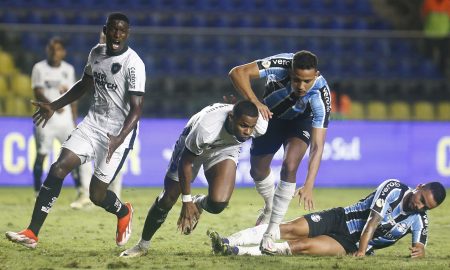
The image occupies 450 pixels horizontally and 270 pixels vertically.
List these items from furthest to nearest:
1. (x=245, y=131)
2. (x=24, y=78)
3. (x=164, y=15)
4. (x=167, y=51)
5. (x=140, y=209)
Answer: (x=164, y=15) < (x=167, y=51) < (x=24, y=78) < (x=140, y=209) < (x=245, y=131)

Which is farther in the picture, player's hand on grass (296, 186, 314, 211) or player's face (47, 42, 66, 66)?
player's face (47, 42, 66, 66)

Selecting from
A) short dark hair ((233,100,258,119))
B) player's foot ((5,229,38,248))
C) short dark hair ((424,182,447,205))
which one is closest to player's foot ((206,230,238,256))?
short dark hair ((233,100,258,119))

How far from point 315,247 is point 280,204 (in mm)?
548

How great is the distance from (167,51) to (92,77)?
987cm

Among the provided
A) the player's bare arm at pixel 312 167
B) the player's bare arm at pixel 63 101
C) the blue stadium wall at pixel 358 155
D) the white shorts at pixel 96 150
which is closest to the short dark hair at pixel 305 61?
the player's bare arm at pixel 312 167

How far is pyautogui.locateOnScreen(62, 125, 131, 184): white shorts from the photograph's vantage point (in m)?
9.57

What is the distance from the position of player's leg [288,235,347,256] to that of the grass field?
17 centimetres

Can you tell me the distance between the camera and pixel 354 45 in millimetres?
20625

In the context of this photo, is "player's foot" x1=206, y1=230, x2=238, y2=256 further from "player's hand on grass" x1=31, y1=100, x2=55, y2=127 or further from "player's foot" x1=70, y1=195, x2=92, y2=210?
"player's foot" x1=70, y1=195, x2=92, y2=210

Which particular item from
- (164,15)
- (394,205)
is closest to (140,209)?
(394,205)

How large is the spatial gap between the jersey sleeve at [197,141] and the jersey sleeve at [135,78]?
0.83 m

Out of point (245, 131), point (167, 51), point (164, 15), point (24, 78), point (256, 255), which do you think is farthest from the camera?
point (164, 15)

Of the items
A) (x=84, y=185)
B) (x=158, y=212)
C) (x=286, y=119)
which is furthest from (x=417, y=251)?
(x=84, y=185)

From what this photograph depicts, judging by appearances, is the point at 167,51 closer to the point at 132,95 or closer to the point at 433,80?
the point at 433,80
